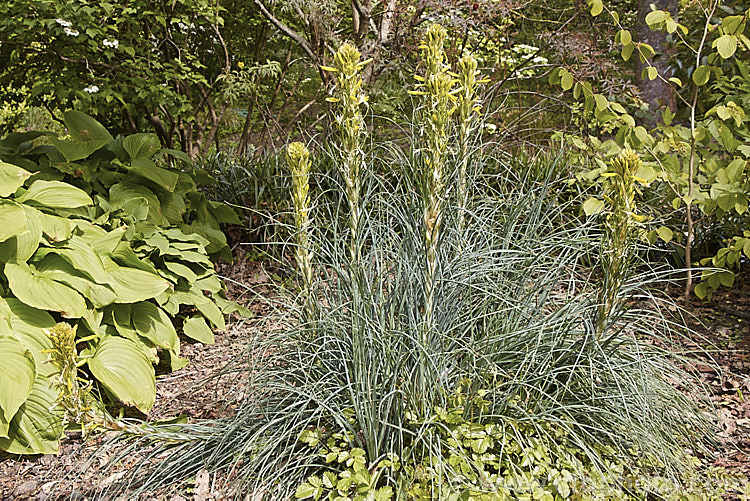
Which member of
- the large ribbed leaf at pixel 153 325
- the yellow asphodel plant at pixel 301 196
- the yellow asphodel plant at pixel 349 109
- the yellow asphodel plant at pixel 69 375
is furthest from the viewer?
the large ribbed leaf at pixel 153 325

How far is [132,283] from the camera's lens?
2.95 meters

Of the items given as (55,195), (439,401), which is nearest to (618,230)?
(439,401)

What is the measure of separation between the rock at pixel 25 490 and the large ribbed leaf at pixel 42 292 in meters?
0.70

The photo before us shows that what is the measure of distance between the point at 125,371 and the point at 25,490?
58 centimetres

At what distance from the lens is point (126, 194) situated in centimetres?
348

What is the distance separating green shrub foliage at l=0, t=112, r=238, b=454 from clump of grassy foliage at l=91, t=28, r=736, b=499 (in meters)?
0.60

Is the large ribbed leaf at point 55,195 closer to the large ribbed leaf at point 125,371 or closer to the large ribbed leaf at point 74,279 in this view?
the large ribbed leaf at point 74,279

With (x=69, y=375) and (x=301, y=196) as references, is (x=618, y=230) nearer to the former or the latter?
(x=301, y=196)

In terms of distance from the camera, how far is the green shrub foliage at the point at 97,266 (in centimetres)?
250

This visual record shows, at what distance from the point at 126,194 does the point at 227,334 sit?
1043 millimetres

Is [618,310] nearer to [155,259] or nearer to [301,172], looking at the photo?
[301,172]

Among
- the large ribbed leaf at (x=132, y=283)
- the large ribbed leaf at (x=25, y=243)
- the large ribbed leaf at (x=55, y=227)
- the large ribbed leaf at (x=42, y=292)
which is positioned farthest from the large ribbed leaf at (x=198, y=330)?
the large ribbed leaf at (x=25, y=243)

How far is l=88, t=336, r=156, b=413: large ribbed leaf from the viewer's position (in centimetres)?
259

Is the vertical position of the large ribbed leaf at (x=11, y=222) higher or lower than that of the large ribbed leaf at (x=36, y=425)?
higher
